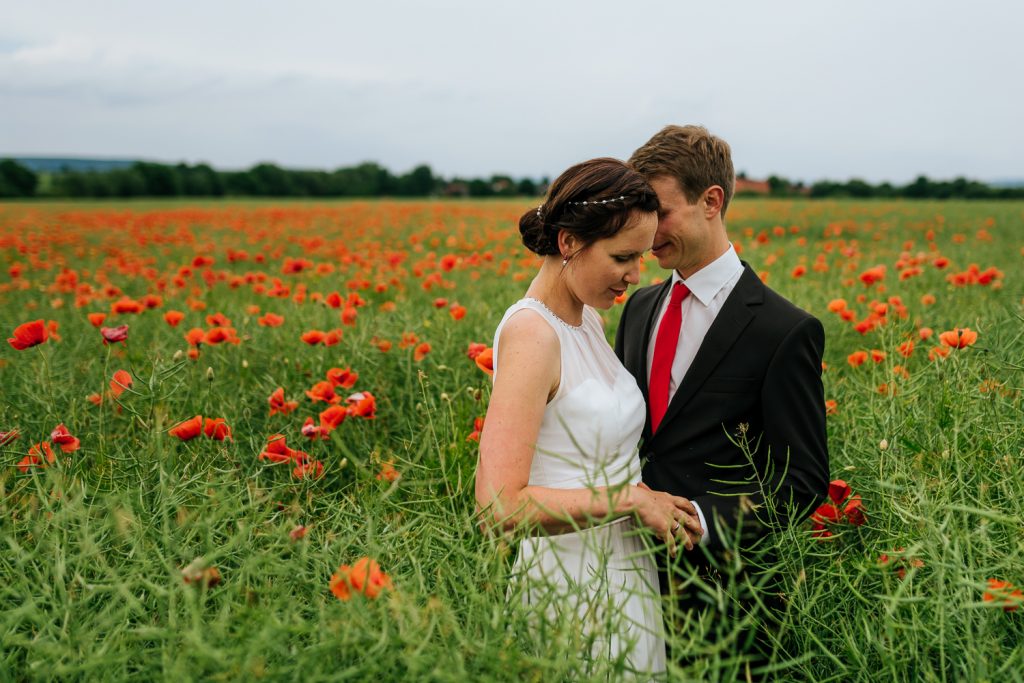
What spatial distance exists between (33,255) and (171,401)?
674cm

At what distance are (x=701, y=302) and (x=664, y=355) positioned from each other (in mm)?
195

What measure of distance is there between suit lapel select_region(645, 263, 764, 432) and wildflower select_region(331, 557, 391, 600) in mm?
1133

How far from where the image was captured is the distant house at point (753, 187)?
34.5 meters

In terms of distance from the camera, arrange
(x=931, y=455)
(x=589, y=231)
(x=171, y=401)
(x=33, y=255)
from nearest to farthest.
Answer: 1. (x=589, y=231)
2. (x=931, y=455)
3. (x=171, y=401)
4. (x=33, y=255)

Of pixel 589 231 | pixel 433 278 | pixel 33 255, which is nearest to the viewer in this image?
pixel 589 231

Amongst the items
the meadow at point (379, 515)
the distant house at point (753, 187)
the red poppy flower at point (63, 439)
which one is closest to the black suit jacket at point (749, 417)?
the meadow at point (379, 515)

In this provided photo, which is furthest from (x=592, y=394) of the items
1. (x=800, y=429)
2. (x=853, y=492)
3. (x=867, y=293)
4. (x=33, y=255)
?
(x=33, y=255)

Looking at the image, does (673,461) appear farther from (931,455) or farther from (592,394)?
(931,455)

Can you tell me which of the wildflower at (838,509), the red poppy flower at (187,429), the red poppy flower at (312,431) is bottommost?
the wildflower at (838,509)

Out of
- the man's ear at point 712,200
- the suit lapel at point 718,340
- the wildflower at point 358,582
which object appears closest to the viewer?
Answer: the wildflower at point 358,582

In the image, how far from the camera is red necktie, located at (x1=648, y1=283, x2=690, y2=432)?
2088mm

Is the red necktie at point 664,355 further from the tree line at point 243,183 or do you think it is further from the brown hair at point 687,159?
the tree line at point 243,183

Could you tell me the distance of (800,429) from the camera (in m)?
1.83

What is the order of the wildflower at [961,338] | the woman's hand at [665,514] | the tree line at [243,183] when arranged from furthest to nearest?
the tree line at [243,183], the wildflower at [961,338], the woman's hand at [665,514]
